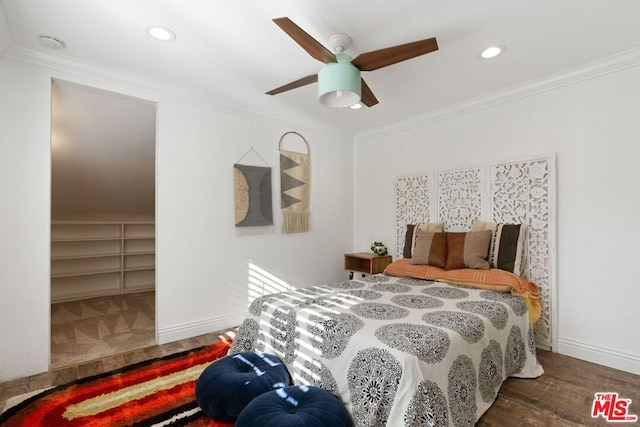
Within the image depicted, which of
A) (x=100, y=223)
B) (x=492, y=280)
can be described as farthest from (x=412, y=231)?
(x=100, y=223)

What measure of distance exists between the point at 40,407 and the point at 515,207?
390 centimetres

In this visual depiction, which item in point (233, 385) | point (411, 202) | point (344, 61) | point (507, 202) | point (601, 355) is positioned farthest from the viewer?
point (411, 202)

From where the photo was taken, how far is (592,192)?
2.46 metres

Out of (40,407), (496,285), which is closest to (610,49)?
(496,285)

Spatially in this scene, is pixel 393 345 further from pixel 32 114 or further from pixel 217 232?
pixel 32 114

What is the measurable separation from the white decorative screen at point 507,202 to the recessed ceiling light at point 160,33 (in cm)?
282

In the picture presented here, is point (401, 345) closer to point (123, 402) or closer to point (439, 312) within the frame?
point (439, 312)

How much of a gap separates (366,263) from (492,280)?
163 cm

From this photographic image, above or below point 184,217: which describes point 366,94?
above

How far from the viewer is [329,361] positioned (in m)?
1.70

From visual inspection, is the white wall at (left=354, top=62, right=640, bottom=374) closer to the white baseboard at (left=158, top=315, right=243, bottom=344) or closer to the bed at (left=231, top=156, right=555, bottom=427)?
the bed at (left=231, top=156, right=555, bottom=427)

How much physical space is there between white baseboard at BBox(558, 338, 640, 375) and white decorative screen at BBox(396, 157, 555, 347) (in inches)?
4.9

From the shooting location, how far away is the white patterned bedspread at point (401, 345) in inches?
55.6

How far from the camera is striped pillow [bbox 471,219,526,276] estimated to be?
105 inches
